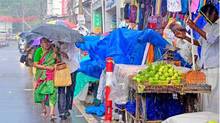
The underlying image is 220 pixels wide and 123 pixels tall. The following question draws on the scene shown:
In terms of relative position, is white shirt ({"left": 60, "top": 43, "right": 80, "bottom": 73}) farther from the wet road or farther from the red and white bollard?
the red and white bollard

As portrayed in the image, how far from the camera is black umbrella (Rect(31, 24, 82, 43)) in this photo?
10.6 metres

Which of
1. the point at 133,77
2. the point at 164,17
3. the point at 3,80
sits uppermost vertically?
the point at 164,17

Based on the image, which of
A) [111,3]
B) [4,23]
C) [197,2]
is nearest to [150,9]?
[197,2]

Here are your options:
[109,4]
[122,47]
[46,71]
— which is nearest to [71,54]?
[46,71]

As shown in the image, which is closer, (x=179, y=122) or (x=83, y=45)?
(x=179, y=122)

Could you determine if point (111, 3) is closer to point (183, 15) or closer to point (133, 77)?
point (183, 15)

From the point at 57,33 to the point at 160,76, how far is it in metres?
3.70

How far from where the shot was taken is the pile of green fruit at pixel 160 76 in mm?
7367

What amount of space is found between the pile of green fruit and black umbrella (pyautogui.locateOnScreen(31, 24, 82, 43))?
10.7 feet

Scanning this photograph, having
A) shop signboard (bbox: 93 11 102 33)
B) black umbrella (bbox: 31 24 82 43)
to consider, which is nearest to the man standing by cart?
black umbrella (bbox: 31 24 82 43)

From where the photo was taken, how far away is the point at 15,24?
103188 mm

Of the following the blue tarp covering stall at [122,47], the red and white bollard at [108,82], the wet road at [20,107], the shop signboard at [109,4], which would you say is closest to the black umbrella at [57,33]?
the blue tarp covering stall at [122,47]

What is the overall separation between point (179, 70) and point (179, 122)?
1852 millimetres

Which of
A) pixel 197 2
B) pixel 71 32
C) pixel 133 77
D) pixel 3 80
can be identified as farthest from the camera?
pixel 3 80
